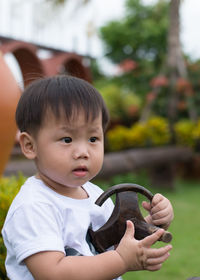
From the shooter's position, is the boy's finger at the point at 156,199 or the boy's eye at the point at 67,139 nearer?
the boy's eye at the point at 67,139

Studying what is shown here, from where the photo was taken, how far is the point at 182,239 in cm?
442

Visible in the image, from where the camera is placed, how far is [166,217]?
4.69 ft

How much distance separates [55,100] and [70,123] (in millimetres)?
91

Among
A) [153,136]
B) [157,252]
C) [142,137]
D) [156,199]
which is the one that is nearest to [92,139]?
[156,199]

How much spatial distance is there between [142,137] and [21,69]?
2.92 meters

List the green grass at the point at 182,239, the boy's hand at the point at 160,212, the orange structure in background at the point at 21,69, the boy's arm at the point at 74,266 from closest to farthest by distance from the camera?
the boy's arm at the point at 74,266 < the boy's hand at the point at 160,212 < the green grass at the point at 182,239 < the orange structure in background at the point at 21,69

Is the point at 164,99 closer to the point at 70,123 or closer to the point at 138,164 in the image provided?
the point at 138,164

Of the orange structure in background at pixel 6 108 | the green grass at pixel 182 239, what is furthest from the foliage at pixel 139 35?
the orange structure in background at pixel 6 108

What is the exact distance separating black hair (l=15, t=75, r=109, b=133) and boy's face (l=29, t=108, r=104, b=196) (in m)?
0.02

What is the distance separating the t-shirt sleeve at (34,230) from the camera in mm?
1170

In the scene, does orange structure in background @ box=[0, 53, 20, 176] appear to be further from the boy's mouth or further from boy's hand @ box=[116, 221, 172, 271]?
boy's hand @ box=[116, 221, 172, 271]

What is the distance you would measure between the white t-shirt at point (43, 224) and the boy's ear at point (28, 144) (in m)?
0.09

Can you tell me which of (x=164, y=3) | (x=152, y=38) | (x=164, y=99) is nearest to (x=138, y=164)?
(x=164, y=99)

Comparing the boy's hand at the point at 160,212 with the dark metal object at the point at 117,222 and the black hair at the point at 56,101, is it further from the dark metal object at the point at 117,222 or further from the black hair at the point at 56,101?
the black hair at the point at 56,101
